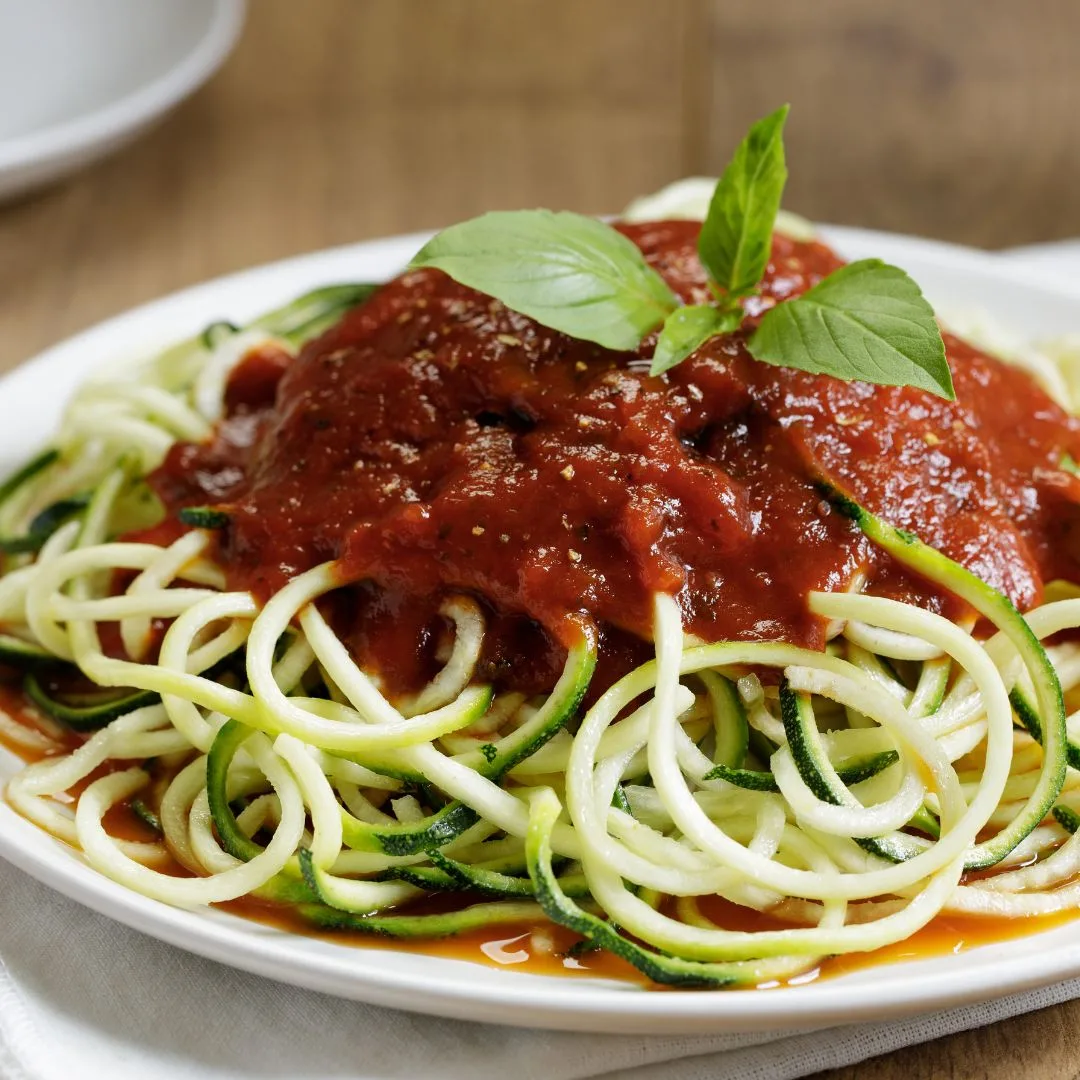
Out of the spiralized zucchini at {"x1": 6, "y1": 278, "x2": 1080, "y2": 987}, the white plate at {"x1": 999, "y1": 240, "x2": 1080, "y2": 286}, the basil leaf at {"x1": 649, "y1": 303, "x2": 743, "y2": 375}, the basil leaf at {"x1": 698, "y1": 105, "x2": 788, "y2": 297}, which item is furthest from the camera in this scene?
the white plate at {"x1": 999, "y1": 240, "x2": 1080, "y2": 286}

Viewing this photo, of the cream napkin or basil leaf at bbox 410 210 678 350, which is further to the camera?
basil leaf at bbox 410 210 678 350

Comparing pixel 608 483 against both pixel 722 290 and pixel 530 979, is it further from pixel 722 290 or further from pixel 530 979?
pixel 530 979

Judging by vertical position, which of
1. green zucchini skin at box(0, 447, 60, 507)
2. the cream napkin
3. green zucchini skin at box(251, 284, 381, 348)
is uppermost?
Result: green zucchini skin at box(251, 284, 381, 348)

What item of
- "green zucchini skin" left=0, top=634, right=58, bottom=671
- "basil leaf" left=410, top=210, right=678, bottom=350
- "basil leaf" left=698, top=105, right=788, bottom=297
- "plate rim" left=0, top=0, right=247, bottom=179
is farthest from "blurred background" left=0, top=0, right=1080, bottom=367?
"basil leaf" left=698, top=105, right=788, bottom=297

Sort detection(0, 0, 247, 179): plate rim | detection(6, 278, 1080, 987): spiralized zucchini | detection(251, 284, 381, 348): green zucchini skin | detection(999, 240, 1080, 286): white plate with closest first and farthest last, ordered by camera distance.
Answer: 1. detection(6, 278, 1080, 987): spiralized zucchini
2. detection(251, 284, 381, 348): green zucchini skin
3. detection(999, 240, 1080, 286): white plate
4. detection(0, 0, 247, 179): plate rim

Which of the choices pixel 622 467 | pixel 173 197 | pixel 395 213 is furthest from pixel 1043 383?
pixel 173 197

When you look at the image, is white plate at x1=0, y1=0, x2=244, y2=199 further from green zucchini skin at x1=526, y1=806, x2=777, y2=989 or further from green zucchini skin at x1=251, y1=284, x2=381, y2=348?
green zucchini skin at x1=526, y1=806, x2=777, y2=989
